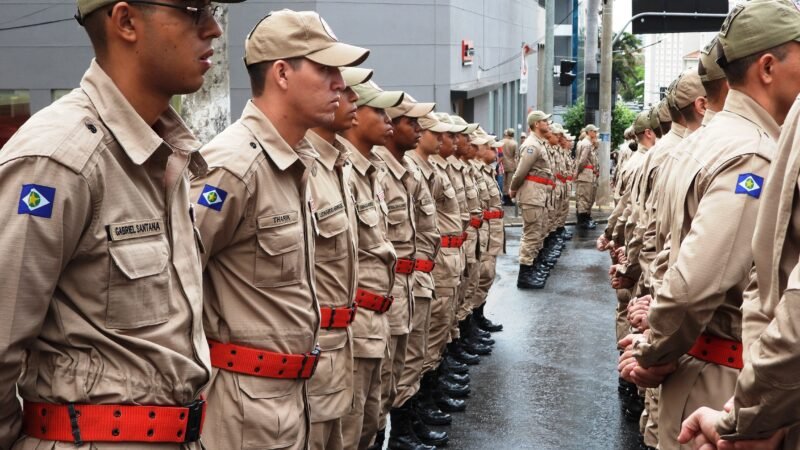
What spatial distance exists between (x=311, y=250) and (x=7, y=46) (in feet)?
51.2

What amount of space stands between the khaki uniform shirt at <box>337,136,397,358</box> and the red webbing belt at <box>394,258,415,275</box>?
864 millimetres

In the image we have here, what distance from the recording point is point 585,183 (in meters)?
22.4

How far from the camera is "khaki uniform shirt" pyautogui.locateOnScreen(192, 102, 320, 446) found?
3719 mm

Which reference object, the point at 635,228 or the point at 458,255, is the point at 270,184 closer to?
the point at 635,228

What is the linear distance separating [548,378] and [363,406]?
4.49 m

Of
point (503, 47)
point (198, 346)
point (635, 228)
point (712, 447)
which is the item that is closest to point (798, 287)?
point (712, 447)

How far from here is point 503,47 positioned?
109 feet

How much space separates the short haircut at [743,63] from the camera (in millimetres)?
3615

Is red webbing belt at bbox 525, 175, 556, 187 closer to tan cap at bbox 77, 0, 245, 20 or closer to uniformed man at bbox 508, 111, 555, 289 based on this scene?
uniformed man at bbox 508, 111, 555, 289

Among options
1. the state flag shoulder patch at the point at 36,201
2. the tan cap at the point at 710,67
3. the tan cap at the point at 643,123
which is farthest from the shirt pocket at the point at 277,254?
the tan cap at the point at 643,123

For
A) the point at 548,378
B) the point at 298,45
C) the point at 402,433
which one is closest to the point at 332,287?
the point at 298,45

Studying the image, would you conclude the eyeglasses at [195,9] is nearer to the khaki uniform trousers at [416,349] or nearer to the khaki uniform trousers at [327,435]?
the khaki uniform trousers at [327,435]

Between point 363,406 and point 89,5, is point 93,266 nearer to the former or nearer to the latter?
point 89,5

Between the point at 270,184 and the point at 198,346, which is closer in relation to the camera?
the point at 198,346
